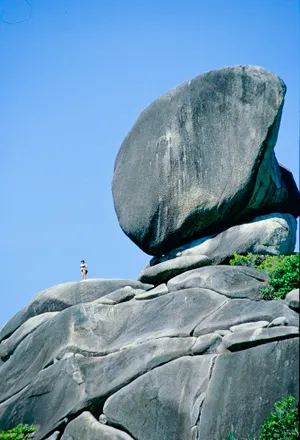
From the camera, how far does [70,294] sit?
1703 centimetres

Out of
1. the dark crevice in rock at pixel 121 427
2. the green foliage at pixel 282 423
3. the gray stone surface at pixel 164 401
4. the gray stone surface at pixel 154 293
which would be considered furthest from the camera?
the gray stone surface at pixel 154 293

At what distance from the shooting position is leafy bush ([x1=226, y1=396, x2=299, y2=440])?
34.8 feet

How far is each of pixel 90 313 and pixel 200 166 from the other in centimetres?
408

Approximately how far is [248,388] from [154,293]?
4.08 m

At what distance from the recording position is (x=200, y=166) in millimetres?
17312

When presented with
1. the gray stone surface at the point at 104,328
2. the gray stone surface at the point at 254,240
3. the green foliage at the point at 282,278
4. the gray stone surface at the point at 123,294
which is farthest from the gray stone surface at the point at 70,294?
the green foliage at the point at 282,278

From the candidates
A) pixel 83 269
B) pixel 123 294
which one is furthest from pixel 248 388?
pixel 83 269

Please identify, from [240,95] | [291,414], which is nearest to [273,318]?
[291,414]

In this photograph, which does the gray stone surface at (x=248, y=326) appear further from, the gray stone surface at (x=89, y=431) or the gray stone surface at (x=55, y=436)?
the gray stone surface at (x=55, y=436)

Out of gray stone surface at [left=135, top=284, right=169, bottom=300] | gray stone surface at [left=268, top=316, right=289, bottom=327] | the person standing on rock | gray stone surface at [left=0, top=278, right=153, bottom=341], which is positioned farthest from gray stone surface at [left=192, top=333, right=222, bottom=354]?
the person standing on rock

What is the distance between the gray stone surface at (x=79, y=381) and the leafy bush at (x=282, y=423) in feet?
8.35

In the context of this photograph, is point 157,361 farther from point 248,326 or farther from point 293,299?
point 293,299

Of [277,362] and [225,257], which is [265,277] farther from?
[277,362]

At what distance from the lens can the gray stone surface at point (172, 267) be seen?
1584 centimetres
